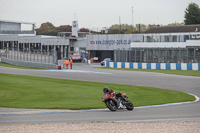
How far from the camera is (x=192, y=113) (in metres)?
14.1

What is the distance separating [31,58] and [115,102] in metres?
38.5

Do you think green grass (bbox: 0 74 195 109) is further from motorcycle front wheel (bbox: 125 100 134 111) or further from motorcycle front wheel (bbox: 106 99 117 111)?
motorcycle front wheel (bbox: 125 100 134 111)

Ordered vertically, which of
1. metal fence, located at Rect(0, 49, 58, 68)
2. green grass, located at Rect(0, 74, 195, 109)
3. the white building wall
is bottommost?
green grass, located at Rect(0, 74, 195, 109)

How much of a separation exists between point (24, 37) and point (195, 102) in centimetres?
7150

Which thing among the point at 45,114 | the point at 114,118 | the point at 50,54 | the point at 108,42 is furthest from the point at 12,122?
the point at 108,42

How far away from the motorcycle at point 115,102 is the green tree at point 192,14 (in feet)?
331

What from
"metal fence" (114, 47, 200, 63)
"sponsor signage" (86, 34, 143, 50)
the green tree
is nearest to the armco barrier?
"metal fence" (114, 47, 200, 63)

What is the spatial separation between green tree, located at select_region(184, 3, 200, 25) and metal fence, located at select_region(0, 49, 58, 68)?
227 ft

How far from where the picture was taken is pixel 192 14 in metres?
113

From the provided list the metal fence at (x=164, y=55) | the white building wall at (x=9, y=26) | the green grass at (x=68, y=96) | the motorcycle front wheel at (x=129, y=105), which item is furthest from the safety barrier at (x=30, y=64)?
the white building wall at (x=9, y=26)

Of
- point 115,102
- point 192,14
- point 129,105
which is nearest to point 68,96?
point 115,102

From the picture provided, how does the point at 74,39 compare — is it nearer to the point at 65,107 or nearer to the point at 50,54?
the point at 50,54

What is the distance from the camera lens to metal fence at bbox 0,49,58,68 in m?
49.1

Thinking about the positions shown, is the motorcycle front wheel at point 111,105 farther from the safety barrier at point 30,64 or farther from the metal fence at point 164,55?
the safety barrier at point 30,64
